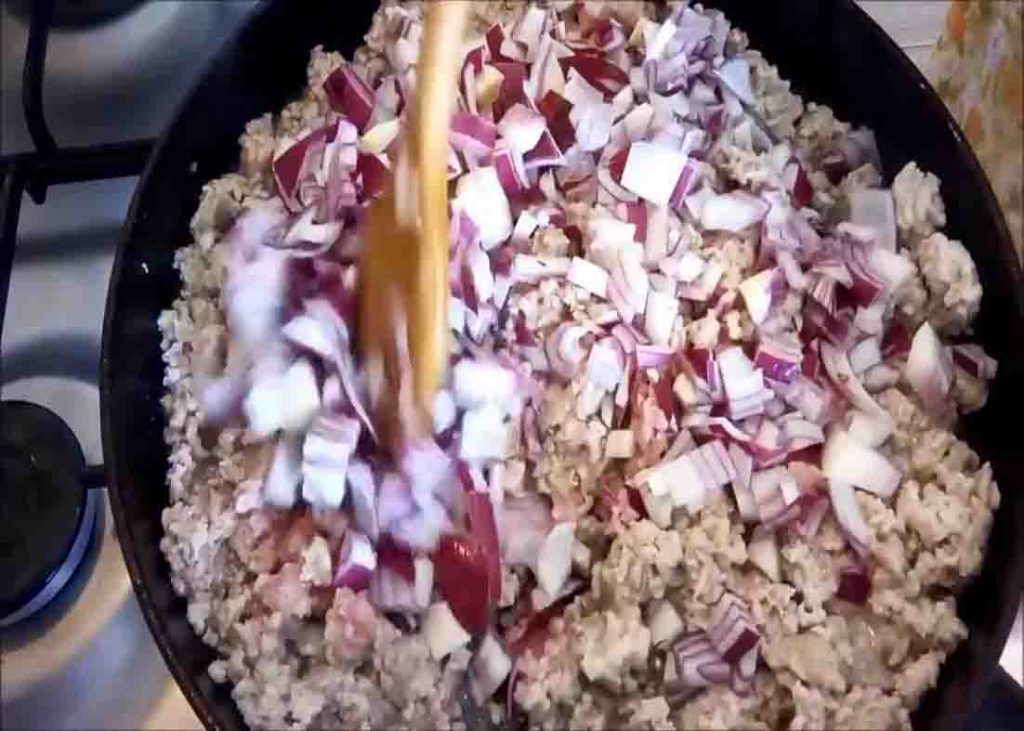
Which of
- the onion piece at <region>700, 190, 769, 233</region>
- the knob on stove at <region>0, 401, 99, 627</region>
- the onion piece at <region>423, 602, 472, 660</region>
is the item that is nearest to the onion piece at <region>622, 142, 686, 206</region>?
the onion piece at <region>700, 190, 769, 233</region>

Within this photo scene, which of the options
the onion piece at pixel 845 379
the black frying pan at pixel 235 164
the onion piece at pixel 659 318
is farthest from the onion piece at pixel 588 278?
the black frying pan at pixel 235 164

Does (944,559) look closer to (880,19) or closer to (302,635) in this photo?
(302,635)

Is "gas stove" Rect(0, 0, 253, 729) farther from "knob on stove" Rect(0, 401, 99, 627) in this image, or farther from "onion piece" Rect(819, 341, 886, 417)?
"onion piece" Rect(819, 341, 886, 417)

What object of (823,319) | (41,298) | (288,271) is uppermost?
(823,319)

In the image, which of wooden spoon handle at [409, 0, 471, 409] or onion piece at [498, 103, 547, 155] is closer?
wooden spoon handle at [409, 0, 471, 409]

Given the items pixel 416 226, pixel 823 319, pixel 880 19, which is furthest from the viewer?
pixel 880 19

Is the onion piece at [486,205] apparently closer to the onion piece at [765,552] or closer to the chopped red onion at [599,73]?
the chopped red onion at [599,73]

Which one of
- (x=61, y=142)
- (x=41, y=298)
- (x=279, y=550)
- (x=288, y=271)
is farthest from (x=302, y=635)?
(x=61, y=142)
